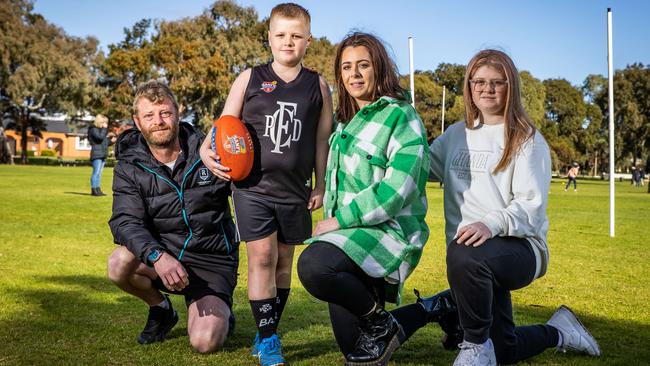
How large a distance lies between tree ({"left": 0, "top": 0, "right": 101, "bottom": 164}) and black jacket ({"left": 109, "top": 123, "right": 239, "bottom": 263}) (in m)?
47.6

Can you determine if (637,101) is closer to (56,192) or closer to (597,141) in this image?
(597,141)

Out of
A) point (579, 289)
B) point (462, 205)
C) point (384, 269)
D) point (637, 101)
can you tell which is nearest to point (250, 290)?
point (384, 269)

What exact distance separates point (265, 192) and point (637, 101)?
75.9m

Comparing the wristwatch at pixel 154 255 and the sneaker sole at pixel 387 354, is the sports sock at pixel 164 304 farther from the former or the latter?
the sneaker sole at pixel 387 354

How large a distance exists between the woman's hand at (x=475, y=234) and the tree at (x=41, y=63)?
49.3 metres

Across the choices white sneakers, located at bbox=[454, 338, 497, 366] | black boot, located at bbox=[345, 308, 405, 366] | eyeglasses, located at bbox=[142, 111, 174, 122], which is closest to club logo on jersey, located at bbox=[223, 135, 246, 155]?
eyeglasses, located at bbox=[142, 111, 174, 122]

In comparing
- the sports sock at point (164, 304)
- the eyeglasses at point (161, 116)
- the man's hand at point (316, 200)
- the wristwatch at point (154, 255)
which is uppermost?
the eyeglasses at point (161, 116)

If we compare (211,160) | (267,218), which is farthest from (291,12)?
(267,218)

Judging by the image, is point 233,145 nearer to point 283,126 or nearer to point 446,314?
point 283,126

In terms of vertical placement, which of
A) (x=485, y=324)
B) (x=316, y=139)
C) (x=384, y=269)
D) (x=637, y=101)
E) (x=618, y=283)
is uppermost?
(x=637, y=101)

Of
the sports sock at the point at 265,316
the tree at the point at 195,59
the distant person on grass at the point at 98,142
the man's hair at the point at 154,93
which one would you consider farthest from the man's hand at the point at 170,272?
the tree at the point at 195,59

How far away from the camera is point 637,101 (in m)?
71.4

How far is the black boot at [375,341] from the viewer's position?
3571mm

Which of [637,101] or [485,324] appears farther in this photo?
[637,101]
